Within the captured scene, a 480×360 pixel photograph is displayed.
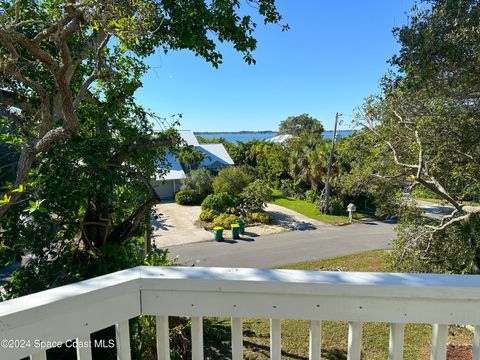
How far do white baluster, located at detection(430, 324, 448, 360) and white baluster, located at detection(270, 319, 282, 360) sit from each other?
54 centimetres

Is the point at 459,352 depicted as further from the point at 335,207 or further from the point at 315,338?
the point at 335,207

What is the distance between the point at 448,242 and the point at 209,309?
7783 mm

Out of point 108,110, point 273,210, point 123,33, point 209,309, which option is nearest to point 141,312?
point 209,309

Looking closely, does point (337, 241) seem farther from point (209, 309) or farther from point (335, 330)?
point (209, 309)

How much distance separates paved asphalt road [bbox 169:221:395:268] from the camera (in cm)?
1098

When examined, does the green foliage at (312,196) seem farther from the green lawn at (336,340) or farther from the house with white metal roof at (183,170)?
the green lawn at (336,340)

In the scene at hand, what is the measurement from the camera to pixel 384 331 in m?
5.96

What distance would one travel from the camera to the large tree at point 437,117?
3.34m

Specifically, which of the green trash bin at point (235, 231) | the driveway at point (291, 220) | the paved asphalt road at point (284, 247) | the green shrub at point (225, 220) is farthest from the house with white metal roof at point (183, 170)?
the paved asphalt road at point (284, 247)

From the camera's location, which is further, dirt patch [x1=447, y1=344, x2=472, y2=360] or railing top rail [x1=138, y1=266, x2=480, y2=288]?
dirt patch [x1=447, y1=344, x2=472, y2=360]

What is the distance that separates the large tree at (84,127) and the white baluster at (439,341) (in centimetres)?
233

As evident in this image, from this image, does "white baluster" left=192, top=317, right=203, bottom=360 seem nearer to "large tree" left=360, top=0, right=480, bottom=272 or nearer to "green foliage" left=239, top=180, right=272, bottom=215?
"large tree" left=360, top=0, right=480, bottom=272

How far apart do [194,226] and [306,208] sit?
752cm

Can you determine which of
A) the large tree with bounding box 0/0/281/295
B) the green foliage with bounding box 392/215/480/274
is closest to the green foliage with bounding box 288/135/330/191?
the green foliage with bounding box 392/215/480/274
